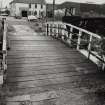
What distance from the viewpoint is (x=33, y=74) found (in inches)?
217

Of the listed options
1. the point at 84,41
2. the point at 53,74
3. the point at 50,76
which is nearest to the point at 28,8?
the point at 84,41

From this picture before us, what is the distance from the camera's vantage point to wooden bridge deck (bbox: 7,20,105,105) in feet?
14.7

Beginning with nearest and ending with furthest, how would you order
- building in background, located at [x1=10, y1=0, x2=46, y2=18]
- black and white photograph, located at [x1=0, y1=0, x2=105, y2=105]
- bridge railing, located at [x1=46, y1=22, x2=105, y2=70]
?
black and white photograph, located at [x1=0, y1=0, x2=105, y2=105] → bridge railing, located at [x1=46, y1=22, x2=105, y2=70] → building in background, located at [x1=10, y1=0, x2=46, y2=18]

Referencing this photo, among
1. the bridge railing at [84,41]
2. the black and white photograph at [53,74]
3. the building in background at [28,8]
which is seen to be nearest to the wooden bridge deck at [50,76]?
the black and white photograph at [53,74]

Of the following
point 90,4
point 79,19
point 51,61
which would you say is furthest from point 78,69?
point 90,4

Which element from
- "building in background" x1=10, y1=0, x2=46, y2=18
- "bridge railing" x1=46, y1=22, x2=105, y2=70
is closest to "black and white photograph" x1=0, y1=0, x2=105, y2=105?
"bridge railing" x1=46, y1=22, x2=105, y2=70

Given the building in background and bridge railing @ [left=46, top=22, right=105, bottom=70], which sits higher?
the building in background

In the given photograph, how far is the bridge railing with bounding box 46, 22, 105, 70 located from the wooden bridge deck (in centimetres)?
31

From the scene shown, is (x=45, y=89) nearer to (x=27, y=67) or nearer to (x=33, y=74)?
(x=33, y=74)

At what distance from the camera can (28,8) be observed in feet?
167

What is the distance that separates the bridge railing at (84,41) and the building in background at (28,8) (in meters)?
40.4

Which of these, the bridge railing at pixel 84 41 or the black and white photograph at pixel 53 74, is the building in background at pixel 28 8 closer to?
the bridge railing at pixel 84 41

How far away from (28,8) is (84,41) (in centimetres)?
4472

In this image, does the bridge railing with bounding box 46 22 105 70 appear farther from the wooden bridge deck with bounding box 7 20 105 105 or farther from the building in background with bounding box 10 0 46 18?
the building in background with bounding box 10 0 46 18
